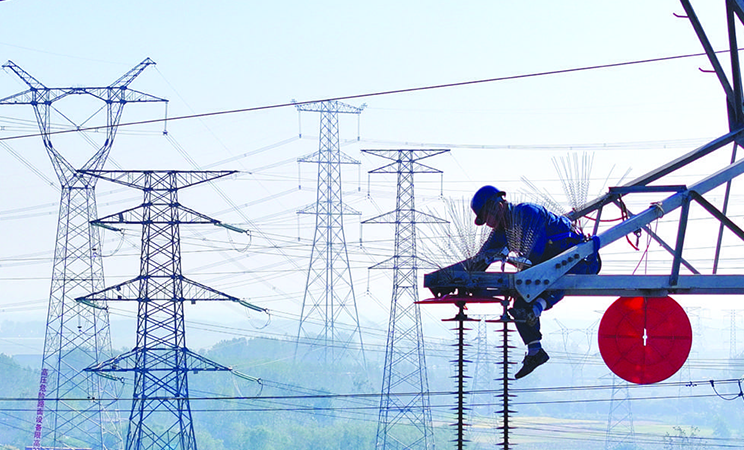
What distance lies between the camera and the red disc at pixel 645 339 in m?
11.6

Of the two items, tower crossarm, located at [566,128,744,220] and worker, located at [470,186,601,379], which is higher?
tower crossarm, located at [566,128,744,220]

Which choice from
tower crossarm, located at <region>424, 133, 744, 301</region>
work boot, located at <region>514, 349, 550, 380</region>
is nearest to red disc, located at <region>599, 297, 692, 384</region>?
tower crossarm, located at <region>424, 133, 744, 301</region>

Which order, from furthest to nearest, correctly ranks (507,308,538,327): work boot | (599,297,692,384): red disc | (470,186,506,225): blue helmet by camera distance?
1. (599,297,692,384): red disc
2. (470,186,506,225): blue helmet
3. (507,308,538,327): work boot

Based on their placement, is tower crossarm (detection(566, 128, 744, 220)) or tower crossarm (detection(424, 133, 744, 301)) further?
tower crossarm (detection(566, 128, 744, 220))

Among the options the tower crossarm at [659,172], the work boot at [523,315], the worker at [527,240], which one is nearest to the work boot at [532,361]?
the worker at [527,240]

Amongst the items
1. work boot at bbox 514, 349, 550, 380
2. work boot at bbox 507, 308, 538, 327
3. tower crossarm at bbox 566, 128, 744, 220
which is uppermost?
tower crossarm at bbox 566, 128, 744, 220

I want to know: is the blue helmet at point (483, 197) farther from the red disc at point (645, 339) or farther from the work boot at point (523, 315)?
the red disc at point (645, 339)

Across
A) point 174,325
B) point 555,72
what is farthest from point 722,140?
point 174,325

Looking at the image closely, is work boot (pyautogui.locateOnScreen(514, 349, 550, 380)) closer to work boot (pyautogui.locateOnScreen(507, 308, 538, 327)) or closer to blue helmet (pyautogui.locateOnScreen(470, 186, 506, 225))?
work boot (pyautogui.locateOnScreen(507, 308, 538, 327))

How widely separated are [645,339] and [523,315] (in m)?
1.76

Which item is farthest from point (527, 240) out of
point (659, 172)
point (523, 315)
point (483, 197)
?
point (659, 172)

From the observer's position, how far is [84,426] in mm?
144625

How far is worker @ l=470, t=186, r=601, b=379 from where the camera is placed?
424 inches

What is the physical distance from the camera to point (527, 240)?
36.2ft
